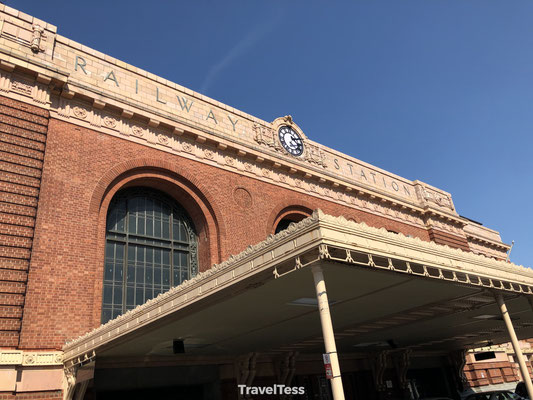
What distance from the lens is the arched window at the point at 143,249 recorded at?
15047mm

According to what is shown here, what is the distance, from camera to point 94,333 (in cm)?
1068

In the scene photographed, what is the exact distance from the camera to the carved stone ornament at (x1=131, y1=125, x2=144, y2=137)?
1723 cm

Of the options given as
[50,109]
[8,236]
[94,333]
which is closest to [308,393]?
[94,333]

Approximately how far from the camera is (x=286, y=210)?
2153cm

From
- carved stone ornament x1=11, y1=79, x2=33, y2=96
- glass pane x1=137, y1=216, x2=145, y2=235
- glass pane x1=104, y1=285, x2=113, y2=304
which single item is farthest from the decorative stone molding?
carved stone ornament x1=11, y1=79, x2=33, y2=96

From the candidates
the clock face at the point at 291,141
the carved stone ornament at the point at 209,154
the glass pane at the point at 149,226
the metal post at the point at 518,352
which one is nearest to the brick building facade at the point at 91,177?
the carved stone ornament at the point at 209,154

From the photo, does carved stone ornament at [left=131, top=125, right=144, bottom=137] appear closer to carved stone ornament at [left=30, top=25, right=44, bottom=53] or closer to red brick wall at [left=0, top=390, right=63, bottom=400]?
carved stone ornament at [left=30, top=25, right=44, bottom=53]

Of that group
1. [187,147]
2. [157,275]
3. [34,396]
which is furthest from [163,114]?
[34,396]

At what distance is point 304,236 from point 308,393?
515 inches

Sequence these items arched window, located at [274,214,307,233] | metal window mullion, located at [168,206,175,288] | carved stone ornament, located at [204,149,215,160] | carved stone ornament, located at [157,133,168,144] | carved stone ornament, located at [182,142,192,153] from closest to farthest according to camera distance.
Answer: metal window mullion, located at [168,206,175,288] < carved stone ornament, located at [157,133,168,144] < carved stone ornament, located at [182,142,192,153] < carved stone ornament, located at [204,149,215,160] < arched window, located at [274,214,307,233]

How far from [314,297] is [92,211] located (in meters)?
8.88

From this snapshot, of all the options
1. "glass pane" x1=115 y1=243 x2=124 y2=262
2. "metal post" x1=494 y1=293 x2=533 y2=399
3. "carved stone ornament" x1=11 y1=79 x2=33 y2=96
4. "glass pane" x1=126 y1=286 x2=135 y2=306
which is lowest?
"metal post" x1=494 y1=293 x2=533 y2=399

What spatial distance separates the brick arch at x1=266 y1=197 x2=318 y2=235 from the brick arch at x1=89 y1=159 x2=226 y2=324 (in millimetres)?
2888

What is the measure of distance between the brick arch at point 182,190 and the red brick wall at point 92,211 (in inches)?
1.5
